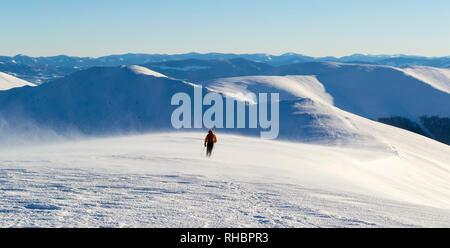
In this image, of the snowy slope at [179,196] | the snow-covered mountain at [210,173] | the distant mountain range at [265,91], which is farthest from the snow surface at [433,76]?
the snowy slope at [179,196]

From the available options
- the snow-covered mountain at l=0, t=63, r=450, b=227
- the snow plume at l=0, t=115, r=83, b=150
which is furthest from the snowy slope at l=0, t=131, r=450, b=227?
the snow plume at l=0, t=115, r=83, b=150

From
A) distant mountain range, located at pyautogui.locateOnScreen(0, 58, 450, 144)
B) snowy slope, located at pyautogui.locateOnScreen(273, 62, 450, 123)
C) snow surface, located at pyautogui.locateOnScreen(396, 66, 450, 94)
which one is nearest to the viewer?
distant mountain range, located at pyautogui.locateOnScreen(0, 58, 450, 144)

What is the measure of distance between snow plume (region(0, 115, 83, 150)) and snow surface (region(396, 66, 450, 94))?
2600 inches

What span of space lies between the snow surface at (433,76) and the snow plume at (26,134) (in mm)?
66049

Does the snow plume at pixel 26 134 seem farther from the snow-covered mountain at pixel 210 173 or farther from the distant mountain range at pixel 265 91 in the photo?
the distant mountain range at pixel 265 91

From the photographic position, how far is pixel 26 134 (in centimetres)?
3416

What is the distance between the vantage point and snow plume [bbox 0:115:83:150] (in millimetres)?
32281

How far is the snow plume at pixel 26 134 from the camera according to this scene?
32281 millimetres

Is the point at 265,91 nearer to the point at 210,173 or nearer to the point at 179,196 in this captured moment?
the point at 210,173

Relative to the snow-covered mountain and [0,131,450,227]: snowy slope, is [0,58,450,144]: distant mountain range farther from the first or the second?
Result: [0,131,450,227]: snowy slope

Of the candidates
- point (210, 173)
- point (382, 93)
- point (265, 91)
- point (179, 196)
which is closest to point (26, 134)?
point (210, 173)
